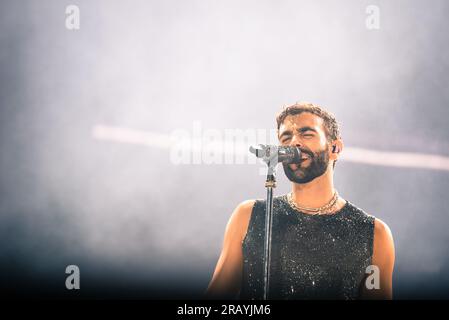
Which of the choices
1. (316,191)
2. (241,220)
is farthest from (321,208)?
(241,220)

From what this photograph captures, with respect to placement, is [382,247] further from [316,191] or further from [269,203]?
[269,203]

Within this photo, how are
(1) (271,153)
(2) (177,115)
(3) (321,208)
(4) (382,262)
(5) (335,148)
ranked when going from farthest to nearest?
(2) (177,115) → (5) (335,148) → (3) (321,208) → (4) (382,262) → (1) (271,153)

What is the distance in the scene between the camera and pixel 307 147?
118 inches

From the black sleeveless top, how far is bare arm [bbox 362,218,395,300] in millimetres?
39

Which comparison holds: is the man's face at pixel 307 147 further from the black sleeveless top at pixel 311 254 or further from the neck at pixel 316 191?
the black sleeveless top at pixel 311 254

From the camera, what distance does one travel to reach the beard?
302 cm

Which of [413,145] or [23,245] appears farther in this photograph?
[23,245]

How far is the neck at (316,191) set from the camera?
304cm

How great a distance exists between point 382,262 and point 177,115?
6.09ft
